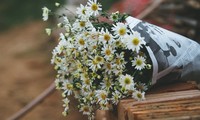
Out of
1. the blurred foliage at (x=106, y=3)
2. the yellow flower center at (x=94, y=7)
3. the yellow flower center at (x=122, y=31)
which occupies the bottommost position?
the yellow flower center at (x=122, y=31)

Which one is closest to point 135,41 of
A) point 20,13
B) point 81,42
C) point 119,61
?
point 119,61

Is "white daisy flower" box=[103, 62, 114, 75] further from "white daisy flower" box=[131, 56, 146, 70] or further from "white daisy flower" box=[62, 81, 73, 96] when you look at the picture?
"white daisy flower" box=[62, 81, 73, 96]

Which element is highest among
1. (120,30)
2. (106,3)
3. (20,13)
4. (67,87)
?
(20,13)

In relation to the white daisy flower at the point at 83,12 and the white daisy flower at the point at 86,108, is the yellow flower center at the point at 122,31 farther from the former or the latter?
the white daisy flower at the point at 86,108

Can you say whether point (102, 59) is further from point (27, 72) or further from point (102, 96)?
point (27, 72)

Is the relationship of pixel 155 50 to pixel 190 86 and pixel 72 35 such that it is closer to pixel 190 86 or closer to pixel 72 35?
pixel 190 86

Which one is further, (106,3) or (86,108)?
(106,3)

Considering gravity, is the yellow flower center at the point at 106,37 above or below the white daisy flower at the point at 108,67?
above

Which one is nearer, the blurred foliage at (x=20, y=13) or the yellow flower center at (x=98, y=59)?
the yellow flower center at (x=98, y=59)

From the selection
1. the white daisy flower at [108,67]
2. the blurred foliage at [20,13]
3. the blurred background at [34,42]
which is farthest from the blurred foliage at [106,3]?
the white daisy flower at [108,67]
